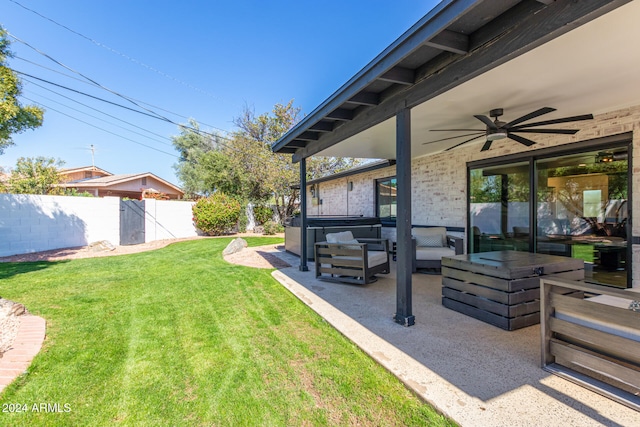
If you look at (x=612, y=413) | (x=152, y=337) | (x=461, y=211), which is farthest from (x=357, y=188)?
(x=612, y=413)

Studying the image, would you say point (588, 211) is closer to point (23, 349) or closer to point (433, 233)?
point (433, 233)

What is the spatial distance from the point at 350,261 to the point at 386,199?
15.6ft

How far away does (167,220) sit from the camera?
12883 millimetres

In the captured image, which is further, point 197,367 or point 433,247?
point 433,247

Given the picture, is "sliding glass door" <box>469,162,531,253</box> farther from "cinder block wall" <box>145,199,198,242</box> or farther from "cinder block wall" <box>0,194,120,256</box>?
"cinder block wall" <box>0,194,120,256</box>

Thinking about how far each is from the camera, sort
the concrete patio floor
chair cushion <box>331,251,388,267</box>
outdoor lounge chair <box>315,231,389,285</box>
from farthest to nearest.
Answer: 1. chair cushion <box>331,251,388,267</box>
2. outdoor lounge chair <box>315,231,389,285</box>
3. the concrete patio floor

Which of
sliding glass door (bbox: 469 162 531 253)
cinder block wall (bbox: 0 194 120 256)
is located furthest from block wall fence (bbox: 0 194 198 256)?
sliding glass door (bbox: 469 162 531 253)

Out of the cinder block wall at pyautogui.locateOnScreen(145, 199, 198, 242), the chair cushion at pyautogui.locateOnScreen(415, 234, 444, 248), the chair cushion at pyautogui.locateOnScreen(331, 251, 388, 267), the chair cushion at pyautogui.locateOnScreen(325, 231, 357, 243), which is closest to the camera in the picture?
the chair cushion at pyautogui.locateOnScreen(331, 251, 388, 267)

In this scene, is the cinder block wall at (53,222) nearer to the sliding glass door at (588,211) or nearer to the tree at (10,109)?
the tree at (10,109)

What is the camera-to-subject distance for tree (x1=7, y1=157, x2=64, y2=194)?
1445cm

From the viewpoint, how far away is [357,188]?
35.5 feet

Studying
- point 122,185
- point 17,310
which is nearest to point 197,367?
point 17,310

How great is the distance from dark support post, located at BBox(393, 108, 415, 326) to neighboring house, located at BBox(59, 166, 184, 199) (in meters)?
18.6

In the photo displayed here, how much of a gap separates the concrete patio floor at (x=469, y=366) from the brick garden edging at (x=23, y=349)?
2857mm
